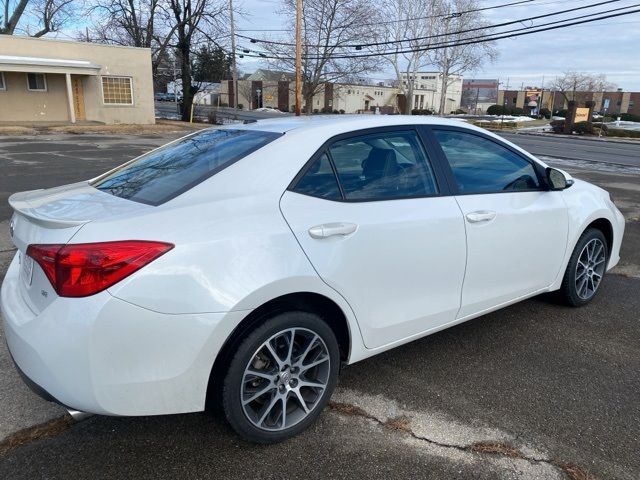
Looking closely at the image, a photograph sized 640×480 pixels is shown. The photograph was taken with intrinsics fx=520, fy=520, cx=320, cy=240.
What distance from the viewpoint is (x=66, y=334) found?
6.97 ft

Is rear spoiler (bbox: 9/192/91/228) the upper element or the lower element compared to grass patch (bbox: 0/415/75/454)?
upper

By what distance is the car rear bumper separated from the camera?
210cm

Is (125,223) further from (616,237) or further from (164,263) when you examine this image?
(616,237)

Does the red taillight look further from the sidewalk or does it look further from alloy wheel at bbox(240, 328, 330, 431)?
the sidewalk

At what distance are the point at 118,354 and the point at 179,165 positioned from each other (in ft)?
4.00

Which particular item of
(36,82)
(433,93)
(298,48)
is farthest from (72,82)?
(433,93)

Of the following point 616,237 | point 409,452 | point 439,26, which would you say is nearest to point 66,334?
point 409,452

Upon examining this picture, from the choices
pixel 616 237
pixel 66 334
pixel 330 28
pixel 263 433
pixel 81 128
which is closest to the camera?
pixel 66 334

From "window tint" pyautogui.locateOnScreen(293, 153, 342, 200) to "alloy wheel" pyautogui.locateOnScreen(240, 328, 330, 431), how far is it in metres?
0.70

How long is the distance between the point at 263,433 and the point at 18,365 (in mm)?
1193

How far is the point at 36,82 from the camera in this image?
28547 mm

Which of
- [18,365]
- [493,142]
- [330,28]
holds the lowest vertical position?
[18,365]

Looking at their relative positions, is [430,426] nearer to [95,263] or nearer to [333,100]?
[95,263]

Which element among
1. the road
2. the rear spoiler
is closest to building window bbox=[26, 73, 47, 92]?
the road
